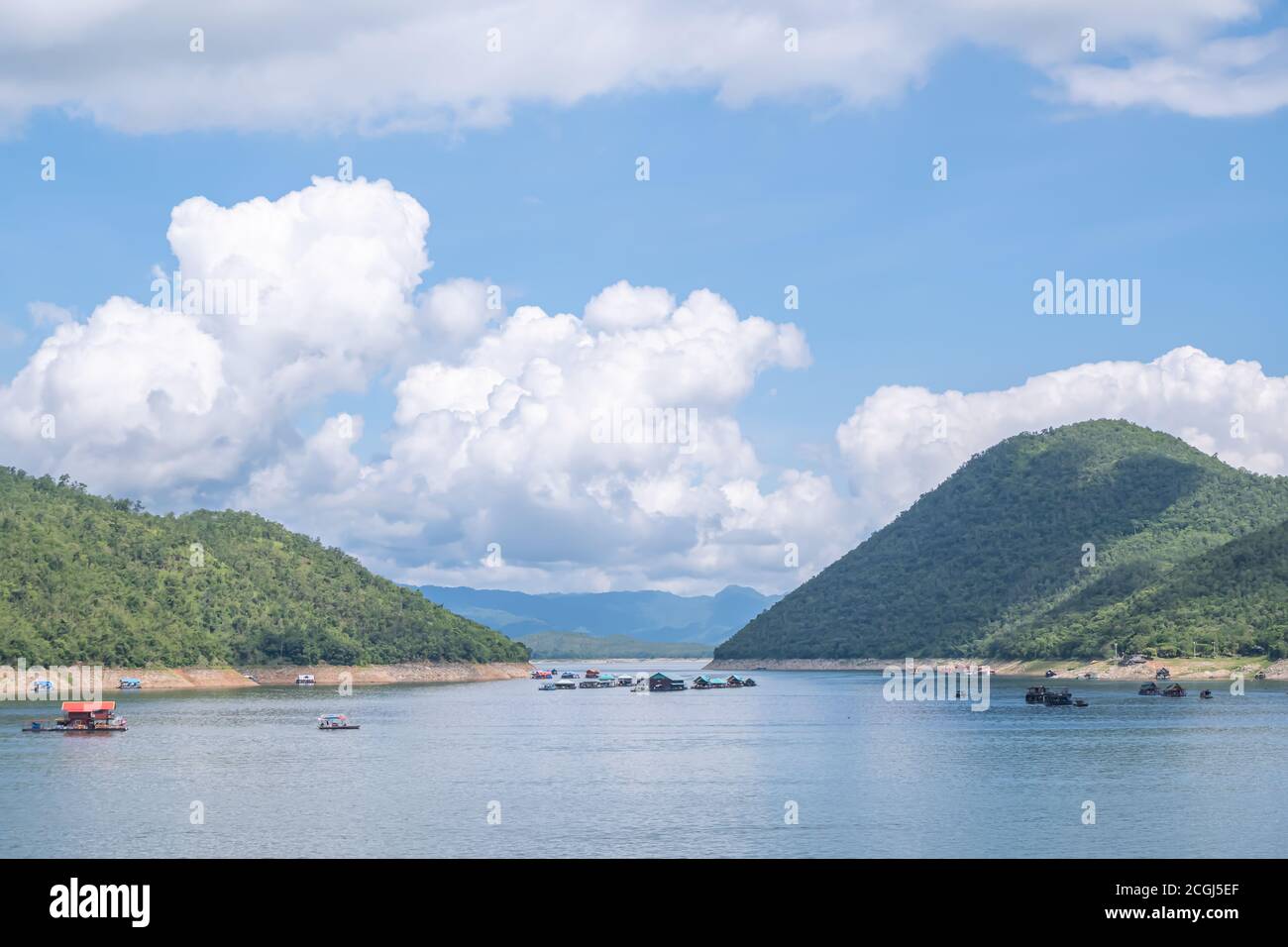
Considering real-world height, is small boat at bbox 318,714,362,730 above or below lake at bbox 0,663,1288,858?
below

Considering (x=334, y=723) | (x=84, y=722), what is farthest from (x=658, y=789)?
(x=84, y=722)

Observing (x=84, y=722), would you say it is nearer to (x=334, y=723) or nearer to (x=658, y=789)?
(x=334, y=723)

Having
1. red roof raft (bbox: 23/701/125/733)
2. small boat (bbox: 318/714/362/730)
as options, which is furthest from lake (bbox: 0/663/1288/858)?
red roof raft (bbox: 23/701/125/733)

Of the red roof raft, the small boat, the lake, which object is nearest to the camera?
the lake

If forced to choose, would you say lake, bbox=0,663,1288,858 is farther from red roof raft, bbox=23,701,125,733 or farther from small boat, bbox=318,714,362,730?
red roof raft, bbox=23,701,125,733

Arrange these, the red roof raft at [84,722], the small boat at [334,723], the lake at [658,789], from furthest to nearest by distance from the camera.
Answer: the small boat at [334,723]
the red roof raft at [84,722]
the lake at [658,789]

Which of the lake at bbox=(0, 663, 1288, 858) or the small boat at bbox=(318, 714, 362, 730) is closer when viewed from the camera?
the lake at bbox=(0, 663, 1288, 858)

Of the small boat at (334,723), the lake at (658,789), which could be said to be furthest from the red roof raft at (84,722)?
the small boat at (334,723)

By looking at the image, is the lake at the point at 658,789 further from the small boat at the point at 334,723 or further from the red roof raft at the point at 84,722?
the red roof raft at the point at 84,722
